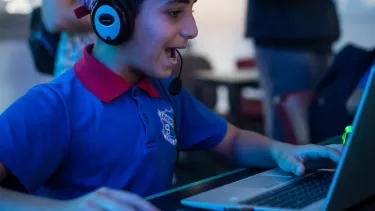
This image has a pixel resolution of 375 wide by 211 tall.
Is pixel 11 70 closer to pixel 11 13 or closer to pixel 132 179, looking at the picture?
pixel 11 13

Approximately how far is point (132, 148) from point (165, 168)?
10 cm

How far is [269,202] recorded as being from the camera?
84cm

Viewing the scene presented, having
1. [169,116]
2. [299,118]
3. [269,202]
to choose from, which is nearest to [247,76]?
[299,118]

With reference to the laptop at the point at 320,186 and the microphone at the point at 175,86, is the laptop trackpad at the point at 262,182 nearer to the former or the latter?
the laptop at the point at 320,186

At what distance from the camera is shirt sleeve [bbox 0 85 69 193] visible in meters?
0.87

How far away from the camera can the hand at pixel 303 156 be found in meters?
1.07

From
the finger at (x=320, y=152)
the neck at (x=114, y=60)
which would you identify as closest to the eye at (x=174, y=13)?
the neck at (x=114, y=60)

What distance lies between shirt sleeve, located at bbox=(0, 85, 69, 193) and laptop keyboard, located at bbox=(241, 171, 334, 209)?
0.33 meters

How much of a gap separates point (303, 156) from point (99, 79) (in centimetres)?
43

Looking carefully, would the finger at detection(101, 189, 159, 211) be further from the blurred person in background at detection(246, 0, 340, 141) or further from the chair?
the chair

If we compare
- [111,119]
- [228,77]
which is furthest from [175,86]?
[228,77]

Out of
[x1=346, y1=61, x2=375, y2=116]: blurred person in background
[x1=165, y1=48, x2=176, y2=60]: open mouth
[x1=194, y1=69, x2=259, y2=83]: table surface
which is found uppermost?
[x1=165, y1=48, x2=176, y2=60]: open mouth

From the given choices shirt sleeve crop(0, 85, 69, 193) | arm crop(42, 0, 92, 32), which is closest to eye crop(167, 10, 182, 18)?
shirt sleeve crop(0, 85, 69, 193)

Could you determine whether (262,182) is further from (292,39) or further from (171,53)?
(292,39)
